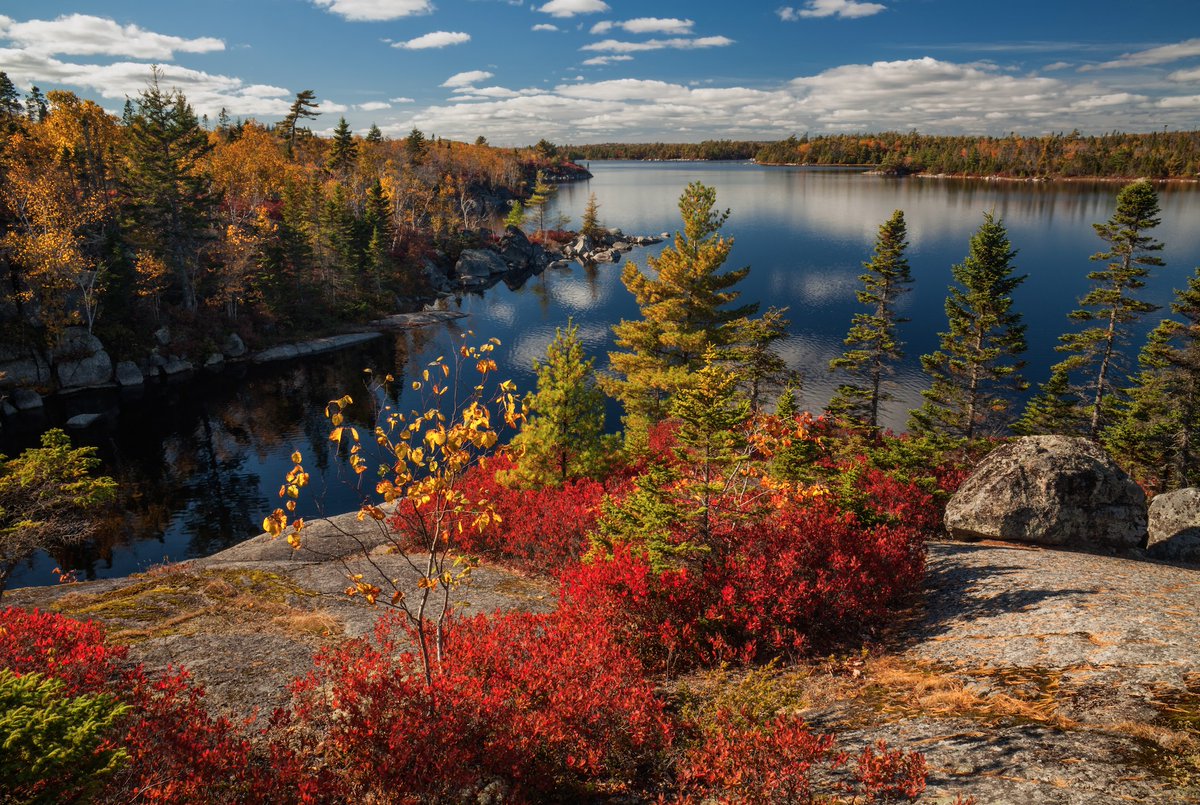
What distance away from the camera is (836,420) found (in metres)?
30.9

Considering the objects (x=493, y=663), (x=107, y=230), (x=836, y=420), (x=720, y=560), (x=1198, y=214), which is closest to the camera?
(x=493, y=663)

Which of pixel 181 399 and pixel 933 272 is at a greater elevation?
pixel 933 272

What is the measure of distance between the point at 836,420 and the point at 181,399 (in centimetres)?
4942

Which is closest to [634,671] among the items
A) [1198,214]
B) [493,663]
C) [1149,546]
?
[493,663]

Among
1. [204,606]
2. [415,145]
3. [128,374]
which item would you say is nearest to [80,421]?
[128,374]

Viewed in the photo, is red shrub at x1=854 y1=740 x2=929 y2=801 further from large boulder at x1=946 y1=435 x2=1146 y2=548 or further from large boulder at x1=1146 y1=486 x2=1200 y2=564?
large boulder at x1=1146 y1=486 x2=1200 y2=564

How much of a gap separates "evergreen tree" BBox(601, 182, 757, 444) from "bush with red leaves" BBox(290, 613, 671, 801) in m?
22.2

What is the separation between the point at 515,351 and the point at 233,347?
26572 millimetres

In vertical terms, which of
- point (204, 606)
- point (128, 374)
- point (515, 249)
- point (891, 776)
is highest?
point (515, 249)

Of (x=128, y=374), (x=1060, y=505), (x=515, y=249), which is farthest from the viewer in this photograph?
(x=515, y=249)

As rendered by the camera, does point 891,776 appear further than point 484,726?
No

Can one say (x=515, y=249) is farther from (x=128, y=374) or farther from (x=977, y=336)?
(x=977, y=336)

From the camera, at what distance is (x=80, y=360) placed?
48938 millimetres

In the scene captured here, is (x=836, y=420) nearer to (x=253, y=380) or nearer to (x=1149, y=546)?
(x=1149, y=546)
